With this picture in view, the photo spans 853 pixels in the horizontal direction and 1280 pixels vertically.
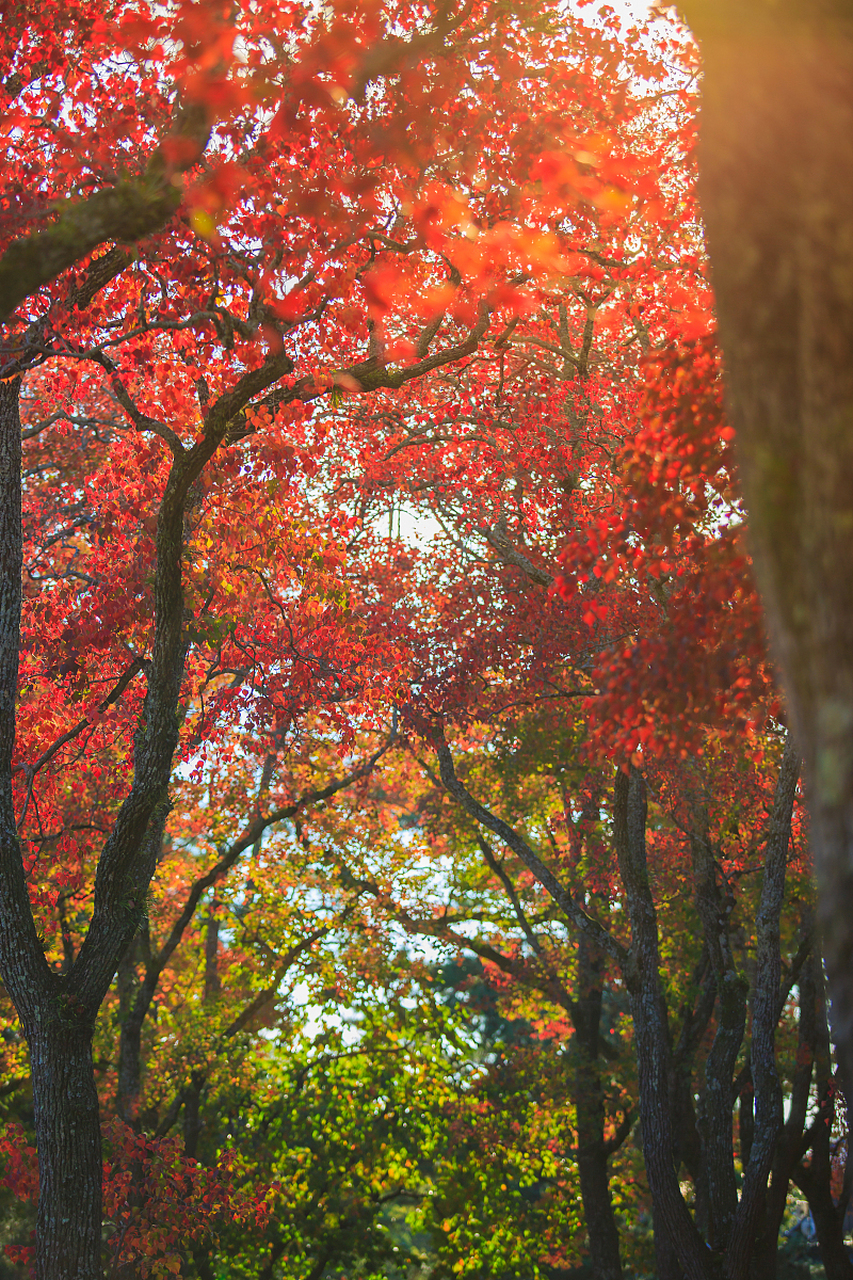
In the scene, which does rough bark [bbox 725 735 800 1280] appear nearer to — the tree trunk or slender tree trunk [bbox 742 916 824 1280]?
slender tree trunk [bbox 742 916 824 1280]

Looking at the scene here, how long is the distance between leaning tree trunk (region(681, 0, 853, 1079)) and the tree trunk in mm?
6939

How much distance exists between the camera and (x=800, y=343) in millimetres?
2340

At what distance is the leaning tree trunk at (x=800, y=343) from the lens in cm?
217

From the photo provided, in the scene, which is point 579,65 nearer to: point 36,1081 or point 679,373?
point 679,373

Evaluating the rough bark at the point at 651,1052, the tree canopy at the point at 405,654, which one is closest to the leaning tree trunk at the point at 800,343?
the tree canopy at the point at 405,654

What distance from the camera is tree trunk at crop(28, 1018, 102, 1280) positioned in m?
7.41

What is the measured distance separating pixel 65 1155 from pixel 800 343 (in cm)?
794

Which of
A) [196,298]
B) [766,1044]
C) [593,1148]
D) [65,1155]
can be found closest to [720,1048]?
[766,1044]

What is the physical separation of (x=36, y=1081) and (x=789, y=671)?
7.49 metres

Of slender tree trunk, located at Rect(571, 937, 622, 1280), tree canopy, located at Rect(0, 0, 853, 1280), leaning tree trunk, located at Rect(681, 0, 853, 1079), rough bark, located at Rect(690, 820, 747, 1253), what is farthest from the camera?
slender tree trunk, located at Rect(571, 937, 622, 1280)

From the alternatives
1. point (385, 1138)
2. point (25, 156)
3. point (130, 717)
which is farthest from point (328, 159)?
point (385, 1138)

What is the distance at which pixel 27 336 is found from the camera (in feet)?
25.7

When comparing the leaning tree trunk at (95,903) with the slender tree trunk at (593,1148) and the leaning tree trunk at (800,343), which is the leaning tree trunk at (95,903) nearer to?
the leaning tree trunk at (800,343)

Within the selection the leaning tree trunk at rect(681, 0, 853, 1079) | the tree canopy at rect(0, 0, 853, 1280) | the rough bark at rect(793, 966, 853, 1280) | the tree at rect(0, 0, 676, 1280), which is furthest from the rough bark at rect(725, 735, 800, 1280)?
the leaning tree trunk at rect(681, 0, 853, 1079)
